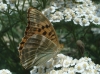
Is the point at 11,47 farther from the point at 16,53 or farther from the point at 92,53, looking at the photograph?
the point at 92,53

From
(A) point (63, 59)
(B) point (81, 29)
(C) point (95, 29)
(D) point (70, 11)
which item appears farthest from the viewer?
(C) point (95, 29)

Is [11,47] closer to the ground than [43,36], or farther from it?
closer to the ground

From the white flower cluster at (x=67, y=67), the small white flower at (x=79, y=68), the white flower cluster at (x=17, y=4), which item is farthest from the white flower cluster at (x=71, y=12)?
the small white flower at (x=79, y=68)

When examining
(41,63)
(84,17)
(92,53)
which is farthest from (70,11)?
(41,63)

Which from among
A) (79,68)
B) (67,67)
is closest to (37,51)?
(67,67)

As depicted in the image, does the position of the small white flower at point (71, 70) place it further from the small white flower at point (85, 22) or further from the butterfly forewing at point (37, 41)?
the small white flower at point (85, 22)

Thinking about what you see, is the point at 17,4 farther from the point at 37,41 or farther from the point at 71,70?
the point at 71,70
